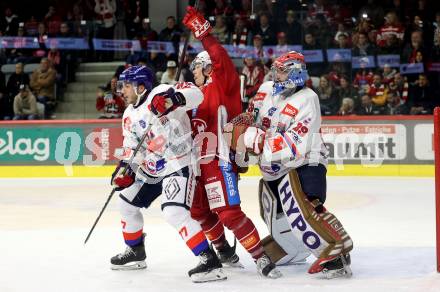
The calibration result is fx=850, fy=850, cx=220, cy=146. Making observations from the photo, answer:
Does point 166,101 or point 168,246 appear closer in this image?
point 166,101

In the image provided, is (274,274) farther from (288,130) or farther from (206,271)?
(288,130)

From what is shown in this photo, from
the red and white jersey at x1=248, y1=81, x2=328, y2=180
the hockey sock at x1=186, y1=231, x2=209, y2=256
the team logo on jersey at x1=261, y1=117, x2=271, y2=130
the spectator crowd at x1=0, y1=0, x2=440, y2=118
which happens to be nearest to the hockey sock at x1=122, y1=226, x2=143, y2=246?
the hockey sock at x1=186, y1=231, x2=209, y2=256

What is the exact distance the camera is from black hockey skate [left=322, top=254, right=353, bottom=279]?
466 cm

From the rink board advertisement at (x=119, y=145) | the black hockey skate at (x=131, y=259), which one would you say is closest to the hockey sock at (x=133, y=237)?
the black hockey skate at (x=131, y=259)

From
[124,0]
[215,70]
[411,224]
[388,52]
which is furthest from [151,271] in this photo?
[124,0]

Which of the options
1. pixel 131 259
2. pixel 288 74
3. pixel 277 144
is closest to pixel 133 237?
pixel 131 259

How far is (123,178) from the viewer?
192 inches

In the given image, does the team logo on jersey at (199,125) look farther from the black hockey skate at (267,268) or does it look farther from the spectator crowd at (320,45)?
the spectator crowd at (320,45)

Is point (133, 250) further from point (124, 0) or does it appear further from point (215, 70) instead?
point (124, 0)

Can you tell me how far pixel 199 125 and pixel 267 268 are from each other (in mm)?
898

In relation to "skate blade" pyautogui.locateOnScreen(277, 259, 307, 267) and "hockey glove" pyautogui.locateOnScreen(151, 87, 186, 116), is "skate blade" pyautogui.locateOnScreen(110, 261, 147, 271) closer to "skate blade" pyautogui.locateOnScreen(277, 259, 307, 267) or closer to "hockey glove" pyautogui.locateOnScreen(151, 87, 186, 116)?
"skate blade" pyautogui.locateOnScreen(277, 259, 307, 267)

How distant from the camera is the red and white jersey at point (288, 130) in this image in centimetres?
460

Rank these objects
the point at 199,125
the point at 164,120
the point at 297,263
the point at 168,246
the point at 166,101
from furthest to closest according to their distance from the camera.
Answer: the point at 168,246
the point at 297,263
the point at 199,125
the point at 164,120
the point at 166,101

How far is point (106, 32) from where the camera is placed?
13242 mm
